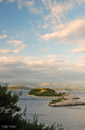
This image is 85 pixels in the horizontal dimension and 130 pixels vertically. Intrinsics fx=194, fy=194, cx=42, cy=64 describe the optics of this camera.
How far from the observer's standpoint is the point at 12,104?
20.8 m

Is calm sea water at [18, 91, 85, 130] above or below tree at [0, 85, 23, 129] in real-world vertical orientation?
below

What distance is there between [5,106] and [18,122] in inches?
84.0

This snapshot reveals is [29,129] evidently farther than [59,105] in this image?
No

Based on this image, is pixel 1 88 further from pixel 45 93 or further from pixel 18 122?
pixel 45 93

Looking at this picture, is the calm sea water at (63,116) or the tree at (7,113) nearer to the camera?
the tree at (7,113)

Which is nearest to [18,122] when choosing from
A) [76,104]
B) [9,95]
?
[9,95]

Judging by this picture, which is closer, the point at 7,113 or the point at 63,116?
the point at 7,113

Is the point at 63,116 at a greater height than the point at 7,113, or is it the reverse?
the point at 7,113

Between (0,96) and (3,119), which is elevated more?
(0,96)

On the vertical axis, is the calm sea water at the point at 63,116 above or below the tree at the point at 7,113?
below

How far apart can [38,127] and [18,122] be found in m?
2.15

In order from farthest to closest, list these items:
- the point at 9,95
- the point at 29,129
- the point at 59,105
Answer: the point at 59,105 → the point at 9,95 → the point at 29,129

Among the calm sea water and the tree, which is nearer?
the tree

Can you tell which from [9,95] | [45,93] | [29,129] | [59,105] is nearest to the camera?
[29,129]
